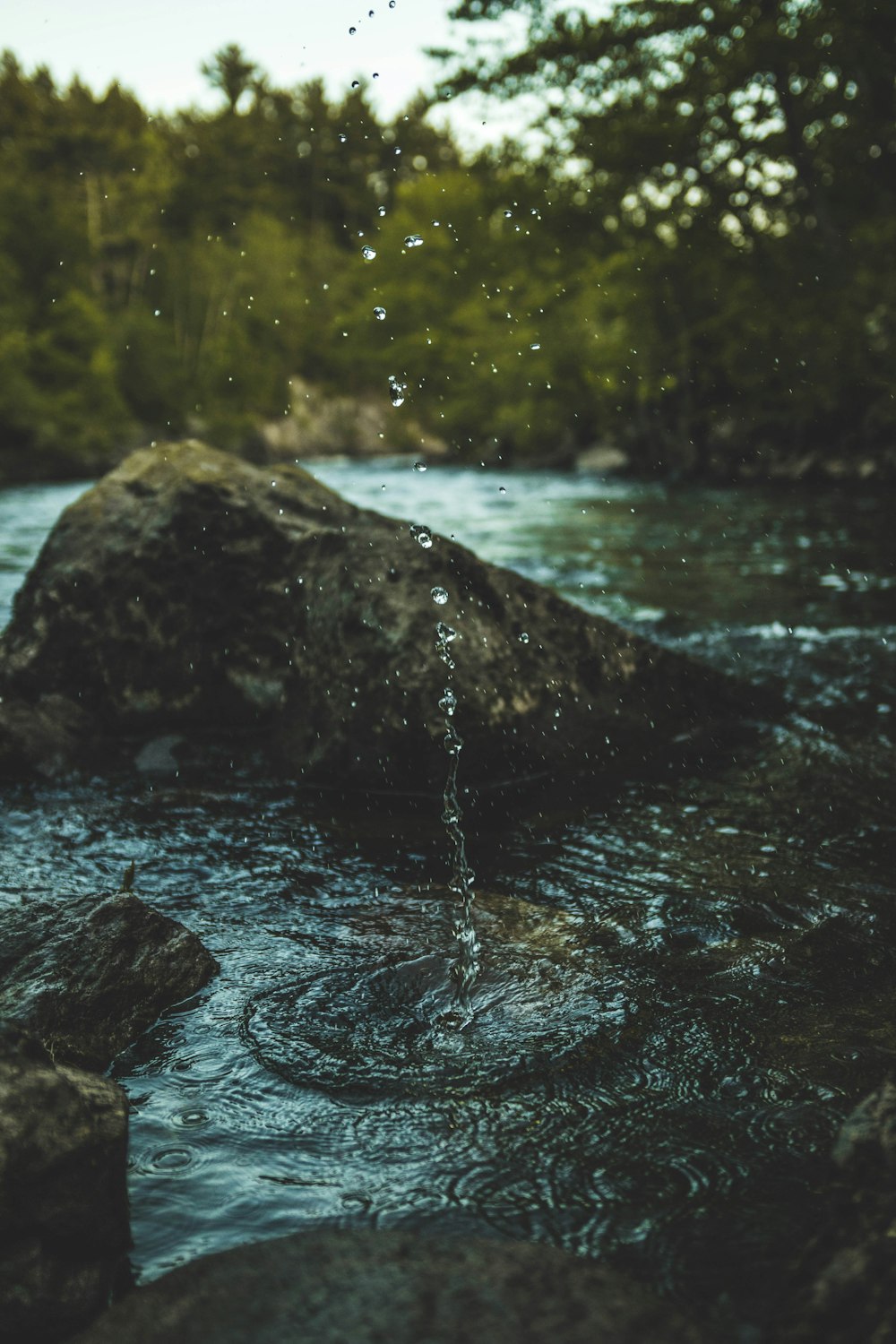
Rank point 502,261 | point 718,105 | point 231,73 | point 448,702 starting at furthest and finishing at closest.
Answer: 1. point 231,73
2. point 502,261
3. point 718,105
4. point 448,702

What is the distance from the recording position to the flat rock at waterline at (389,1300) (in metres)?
1.76

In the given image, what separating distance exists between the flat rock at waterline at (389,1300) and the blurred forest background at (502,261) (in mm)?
4404

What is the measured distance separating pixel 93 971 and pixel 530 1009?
126 cm

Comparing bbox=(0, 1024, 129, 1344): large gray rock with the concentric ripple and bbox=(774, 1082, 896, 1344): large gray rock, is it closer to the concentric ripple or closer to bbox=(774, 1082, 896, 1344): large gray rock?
the concentric ripple

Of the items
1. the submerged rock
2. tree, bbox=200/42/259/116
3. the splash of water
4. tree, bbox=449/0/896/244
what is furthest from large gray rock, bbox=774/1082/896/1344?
tree, bbox=200/42/259/116

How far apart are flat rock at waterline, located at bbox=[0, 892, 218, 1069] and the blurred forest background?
129 inches

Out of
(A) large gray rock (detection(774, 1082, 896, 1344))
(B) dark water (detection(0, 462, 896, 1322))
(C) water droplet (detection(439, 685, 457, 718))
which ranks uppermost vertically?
(C) water droplet (detection(439, 685, 457, 718))

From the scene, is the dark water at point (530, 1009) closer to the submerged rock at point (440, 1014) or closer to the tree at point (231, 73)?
the submerged rock at point (440, 1014)

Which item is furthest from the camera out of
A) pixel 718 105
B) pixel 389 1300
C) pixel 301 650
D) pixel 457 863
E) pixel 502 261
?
pixel 502 261

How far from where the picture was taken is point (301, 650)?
5.86m

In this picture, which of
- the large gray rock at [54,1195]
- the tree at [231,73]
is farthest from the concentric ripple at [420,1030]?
the tree at [231,73]

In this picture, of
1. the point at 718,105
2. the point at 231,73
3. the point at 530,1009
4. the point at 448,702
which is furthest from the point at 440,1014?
the point at 231,73

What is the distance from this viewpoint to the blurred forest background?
1697cm

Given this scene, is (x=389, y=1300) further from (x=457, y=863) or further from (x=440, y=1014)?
(x=457, y=863)
